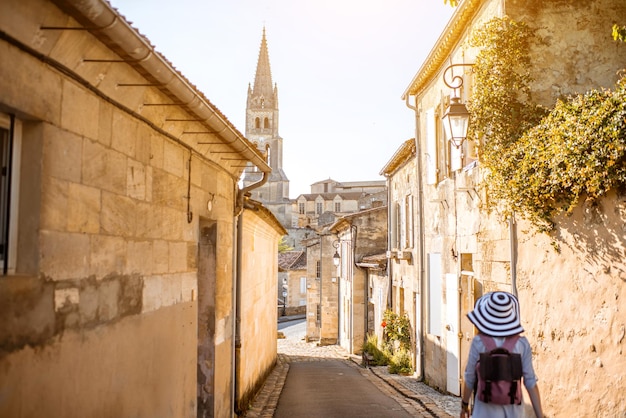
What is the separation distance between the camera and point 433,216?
13.1 metres

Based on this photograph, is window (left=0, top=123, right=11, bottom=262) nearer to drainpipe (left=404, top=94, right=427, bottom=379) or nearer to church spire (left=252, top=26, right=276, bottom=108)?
drainpipe (left=404, top=94, right=427, bottom=379)

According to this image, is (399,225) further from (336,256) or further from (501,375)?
(501,375)

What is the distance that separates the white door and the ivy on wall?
268cm

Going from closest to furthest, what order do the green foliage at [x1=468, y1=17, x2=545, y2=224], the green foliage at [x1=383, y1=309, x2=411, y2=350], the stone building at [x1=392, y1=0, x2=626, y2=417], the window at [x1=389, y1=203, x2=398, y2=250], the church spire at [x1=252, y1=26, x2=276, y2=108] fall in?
the stone building at [x1=392, y1=0, x2=626, y2=417], the green foliage at [x1=468, y1=17, x2=545, y2=224], the green foliage at [x1=383, y1=309, x2=411, y2=350], the window at [x1=389, y1=203, x2=398, y2=250], the church spire at [x1=252, y1=26, x2=276, y2=108]

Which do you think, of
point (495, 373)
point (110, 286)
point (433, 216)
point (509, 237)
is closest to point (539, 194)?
point (509, 237)

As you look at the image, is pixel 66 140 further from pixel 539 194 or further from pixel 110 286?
pixel 539 194

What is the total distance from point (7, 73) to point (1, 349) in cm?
134

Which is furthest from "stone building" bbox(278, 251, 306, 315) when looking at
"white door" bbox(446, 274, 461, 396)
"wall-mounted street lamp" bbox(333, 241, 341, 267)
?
"white door" bbox(446, 274, 461, 396)

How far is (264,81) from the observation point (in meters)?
89.0

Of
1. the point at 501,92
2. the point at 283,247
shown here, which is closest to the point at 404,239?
the point at 501,92

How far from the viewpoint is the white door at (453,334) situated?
10.9 meters

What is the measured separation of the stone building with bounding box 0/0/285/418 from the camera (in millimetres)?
3273

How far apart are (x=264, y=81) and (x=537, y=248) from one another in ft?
277

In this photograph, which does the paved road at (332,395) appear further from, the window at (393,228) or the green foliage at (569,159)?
the green foliage at (569,159)
